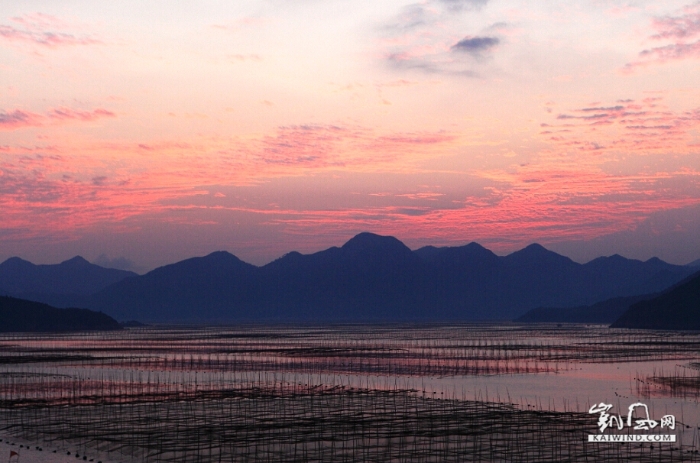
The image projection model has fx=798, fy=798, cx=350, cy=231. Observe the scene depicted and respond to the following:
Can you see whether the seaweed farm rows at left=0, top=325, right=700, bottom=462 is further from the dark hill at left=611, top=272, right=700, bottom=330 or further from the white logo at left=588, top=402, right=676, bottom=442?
the dark hill at left=611, top=272, right=700, bottom=330

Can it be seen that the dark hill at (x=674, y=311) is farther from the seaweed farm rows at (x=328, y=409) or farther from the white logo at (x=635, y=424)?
the white logo at (x=635, y=424)

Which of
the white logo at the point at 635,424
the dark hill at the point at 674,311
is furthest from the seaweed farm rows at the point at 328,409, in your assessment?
the dark hill at the point at 674,311

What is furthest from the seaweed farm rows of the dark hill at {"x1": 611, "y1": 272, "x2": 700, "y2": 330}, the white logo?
the dark hill at {"x1": 611, "y1": 272, "x2": 700, "y2": 330}

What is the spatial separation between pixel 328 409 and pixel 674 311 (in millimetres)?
142934

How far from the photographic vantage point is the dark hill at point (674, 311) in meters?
162

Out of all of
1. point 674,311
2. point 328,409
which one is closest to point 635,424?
point 328,409

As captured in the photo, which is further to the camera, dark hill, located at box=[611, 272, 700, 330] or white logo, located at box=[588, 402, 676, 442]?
dark hill, located at box=[611, 272, 700, 330]

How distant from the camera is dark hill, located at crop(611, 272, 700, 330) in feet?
531

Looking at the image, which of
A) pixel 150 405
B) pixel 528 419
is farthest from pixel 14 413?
pixel 528 419

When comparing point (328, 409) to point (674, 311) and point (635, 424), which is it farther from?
point (674, 311)

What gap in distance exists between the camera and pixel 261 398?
4797 centimetres

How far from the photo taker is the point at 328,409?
1681 inches

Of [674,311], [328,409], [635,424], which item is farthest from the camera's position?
[674,311]

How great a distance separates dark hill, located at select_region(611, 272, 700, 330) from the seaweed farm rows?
89.2 m
